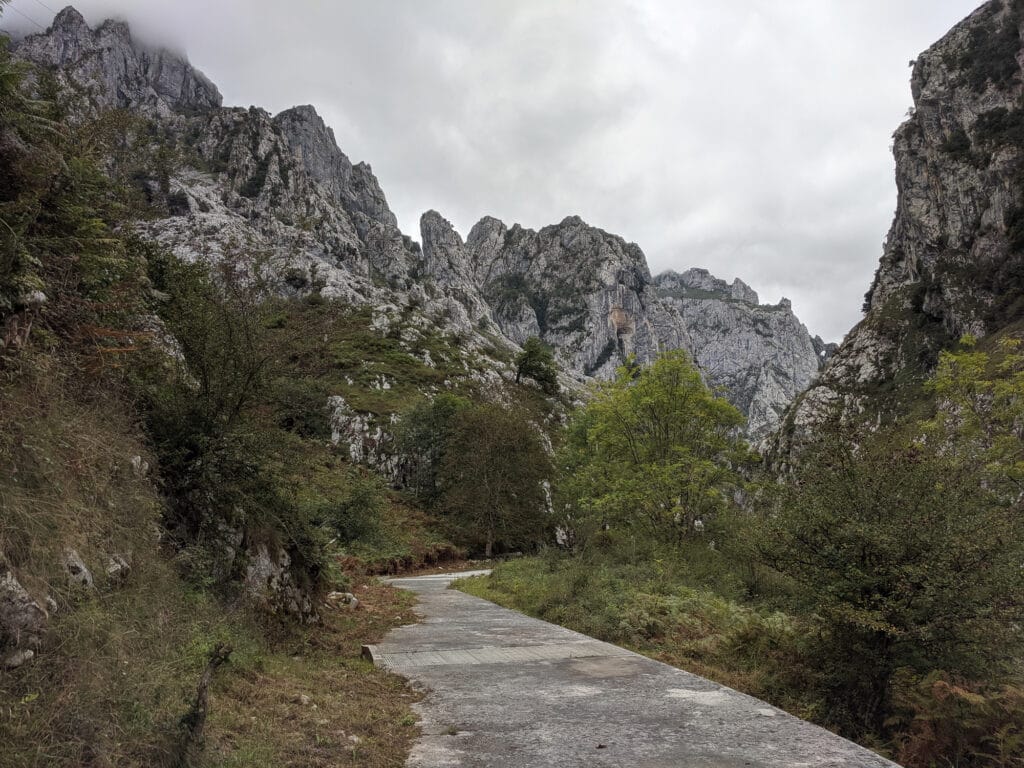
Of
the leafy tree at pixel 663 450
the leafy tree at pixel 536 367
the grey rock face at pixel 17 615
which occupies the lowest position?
the grey rock face at pixel 17 615

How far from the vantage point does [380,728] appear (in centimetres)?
506

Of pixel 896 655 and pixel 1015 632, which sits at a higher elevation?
pixel 1015 632

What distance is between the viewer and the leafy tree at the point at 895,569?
19.2 ft

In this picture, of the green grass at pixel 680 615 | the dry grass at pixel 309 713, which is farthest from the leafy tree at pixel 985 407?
the dry grass at pixel 309 713

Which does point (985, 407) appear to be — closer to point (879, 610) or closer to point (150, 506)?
point (879, 610)

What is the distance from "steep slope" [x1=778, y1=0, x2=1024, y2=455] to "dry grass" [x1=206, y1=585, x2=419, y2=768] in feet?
160

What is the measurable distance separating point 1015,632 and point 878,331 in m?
66.9

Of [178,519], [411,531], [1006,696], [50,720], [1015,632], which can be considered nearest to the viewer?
[50,720]

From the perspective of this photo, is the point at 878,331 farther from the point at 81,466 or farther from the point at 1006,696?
the point at 81,466

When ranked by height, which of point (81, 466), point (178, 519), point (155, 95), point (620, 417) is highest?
point (155, 95)

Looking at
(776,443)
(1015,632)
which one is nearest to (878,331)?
(776,443)

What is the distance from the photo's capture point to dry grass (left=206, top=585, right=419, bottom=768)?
414 centimetres

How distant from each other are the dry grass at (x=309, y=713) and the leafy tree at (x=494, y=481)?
89.9 feet

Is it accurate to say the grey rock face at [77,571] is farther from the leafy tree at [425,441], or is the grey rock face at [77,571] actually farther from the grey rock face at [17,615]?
the leafy tree at [425,441]
